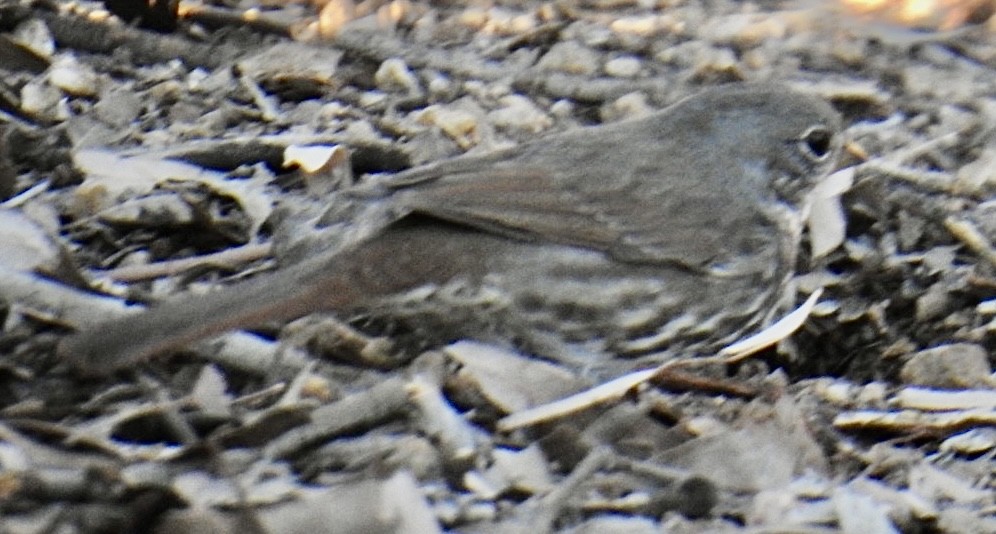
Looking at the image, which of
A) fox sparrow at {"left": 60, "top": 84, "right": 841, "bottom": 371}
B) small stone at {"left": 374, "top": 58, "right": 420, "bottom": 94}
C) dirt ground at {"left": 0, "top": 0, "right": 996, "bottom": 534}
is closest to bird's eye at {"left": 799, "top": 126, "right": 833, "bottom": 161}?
fox sparrow at {"left": 60, "top": 84, "right": 841, "bottom": 371}

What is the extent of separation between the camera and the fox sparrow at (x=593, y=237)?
11.2ft

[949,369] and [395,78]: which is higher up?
[395,78]

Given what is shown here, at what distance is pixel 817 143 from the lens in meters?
4.21

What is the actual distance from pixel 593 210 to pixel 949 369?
3.26 feet

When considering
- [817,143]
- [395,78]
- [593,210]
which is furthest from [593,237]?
[395,78]

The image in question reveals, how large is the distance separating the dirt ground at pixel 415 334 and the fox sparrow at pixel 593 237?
13 cm

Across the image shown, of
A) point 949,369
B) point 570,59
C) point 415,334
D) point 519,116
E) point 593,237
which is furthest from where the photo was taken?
point 570,59

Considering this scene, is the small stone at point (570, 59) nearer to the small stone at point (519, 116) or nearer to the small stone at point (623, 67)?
the small stone at point (623, 67)

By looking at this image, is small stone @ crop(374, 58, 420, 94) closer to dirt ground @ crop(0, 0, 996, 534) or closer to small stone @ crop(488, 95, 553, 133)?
dirt ground @ crop(0, 0, 996, 534)

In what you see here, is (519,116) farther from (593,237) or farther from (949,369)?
(949,369)

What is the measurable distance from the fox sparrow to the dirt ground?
0.42 ft

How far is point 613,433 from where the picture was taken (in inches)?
A: 130

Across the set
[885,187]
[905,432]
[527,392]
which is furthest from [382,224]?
[885,187]

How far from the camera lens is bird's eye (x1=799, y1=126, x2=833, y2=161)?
4.18 metres
